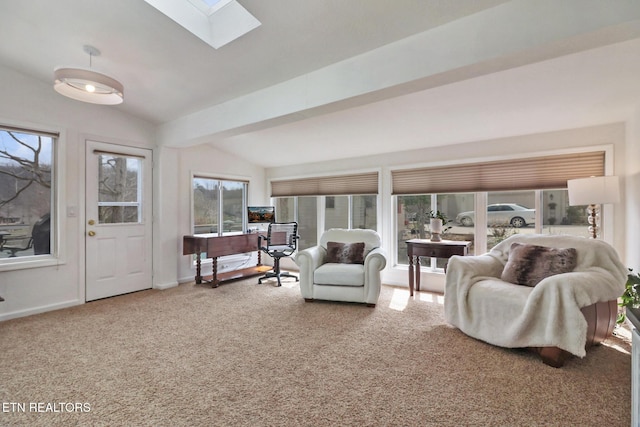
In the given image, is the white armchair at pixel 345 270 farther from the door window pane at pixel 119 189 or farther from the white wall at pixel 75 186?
the door window pane at pixel 119 189

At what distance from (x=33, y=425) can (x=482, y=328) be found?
299cm

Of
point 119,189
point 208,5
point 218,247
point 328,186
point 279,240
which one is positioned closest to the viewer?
point 208,5

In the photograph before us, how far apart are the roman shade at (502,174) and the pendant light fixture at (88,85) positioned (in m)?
3.47

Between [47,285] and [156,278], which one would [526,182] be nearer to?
[156,278]

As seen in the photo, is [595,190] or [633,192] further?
[633,192]

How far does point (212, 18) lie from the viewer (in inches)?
94.3

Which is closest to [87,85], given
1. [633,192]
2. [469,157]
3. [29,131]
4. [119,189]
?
[29,131]

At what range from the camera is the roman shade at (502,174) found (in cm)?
316

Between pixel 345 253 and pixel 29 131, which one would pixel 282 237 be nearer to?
pixel 345 253

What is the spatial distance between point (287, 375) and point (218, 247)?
280 centimetres

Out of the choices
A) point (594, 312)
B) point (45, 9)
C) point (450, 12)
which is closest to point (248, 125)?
point (45, 9)

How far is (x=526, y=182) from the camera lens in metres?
3.44

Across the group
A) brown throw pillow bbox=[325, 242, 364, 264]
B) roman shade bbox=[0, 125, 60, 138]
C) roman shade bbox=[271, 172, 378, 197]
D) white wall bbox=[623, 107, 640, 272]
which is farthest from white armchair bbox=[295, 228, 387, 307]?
roman shade bbox=[0, 125, 60, 138]

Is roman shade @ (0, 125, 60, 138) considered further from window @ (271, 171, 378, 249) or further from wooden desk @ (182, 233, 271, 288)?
window @ (271, 171, 378, 249)
